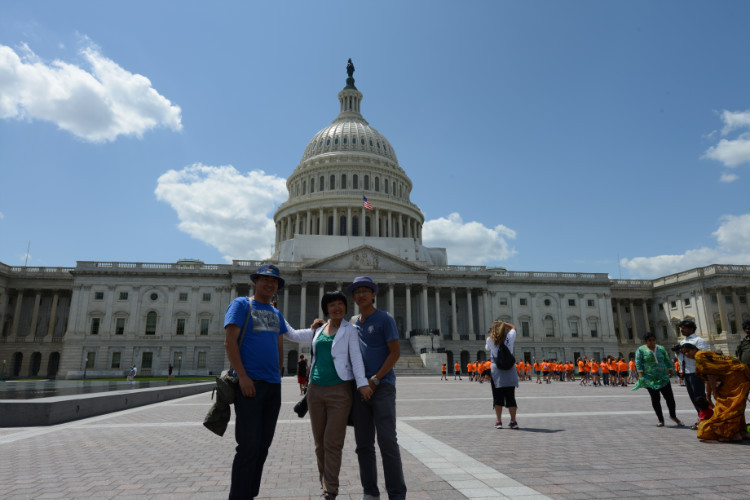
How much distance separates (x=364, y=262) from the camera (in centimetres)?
5903

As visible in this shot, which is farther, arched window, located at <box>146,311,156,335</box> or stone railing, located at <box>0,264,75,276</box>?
stone railing, located at <box>0,264,75,276</box>

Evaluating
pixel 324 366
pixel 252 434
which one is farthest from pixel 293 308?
pixel 252 434

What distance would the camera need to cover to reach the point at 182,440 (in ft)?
30.9

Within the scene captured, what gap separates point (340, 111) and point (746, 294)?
79.4m

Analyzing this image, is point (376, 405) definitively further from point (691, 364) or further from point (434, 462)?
point (691, 364)

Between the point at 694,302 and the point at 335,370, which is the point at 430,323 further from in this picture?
the point at 335,370

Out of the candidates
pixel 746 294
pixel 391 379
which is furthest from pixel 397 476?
pixel 746 294

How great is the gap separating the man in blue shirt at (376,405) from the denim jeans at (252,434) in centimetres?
95

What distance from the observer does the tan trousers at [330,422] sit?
4.99m

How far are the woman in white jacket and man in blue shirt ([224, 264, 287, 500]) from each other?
457 millimetres

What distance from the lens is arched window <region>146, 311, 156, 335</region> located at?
2296 inches

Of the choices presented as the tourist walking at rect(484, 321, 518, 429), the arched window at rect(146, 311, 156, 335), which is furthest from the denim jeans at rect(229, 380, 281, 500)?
the arched window at rect(146, 311, 156, 335)

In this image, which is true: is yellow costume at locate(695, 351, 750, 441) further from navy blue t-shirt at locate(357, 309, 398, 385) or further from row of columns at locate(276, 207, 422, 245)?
row of columns at locate(276, 207, 422, 245)

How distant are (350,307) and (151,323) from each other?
82.9 ft
